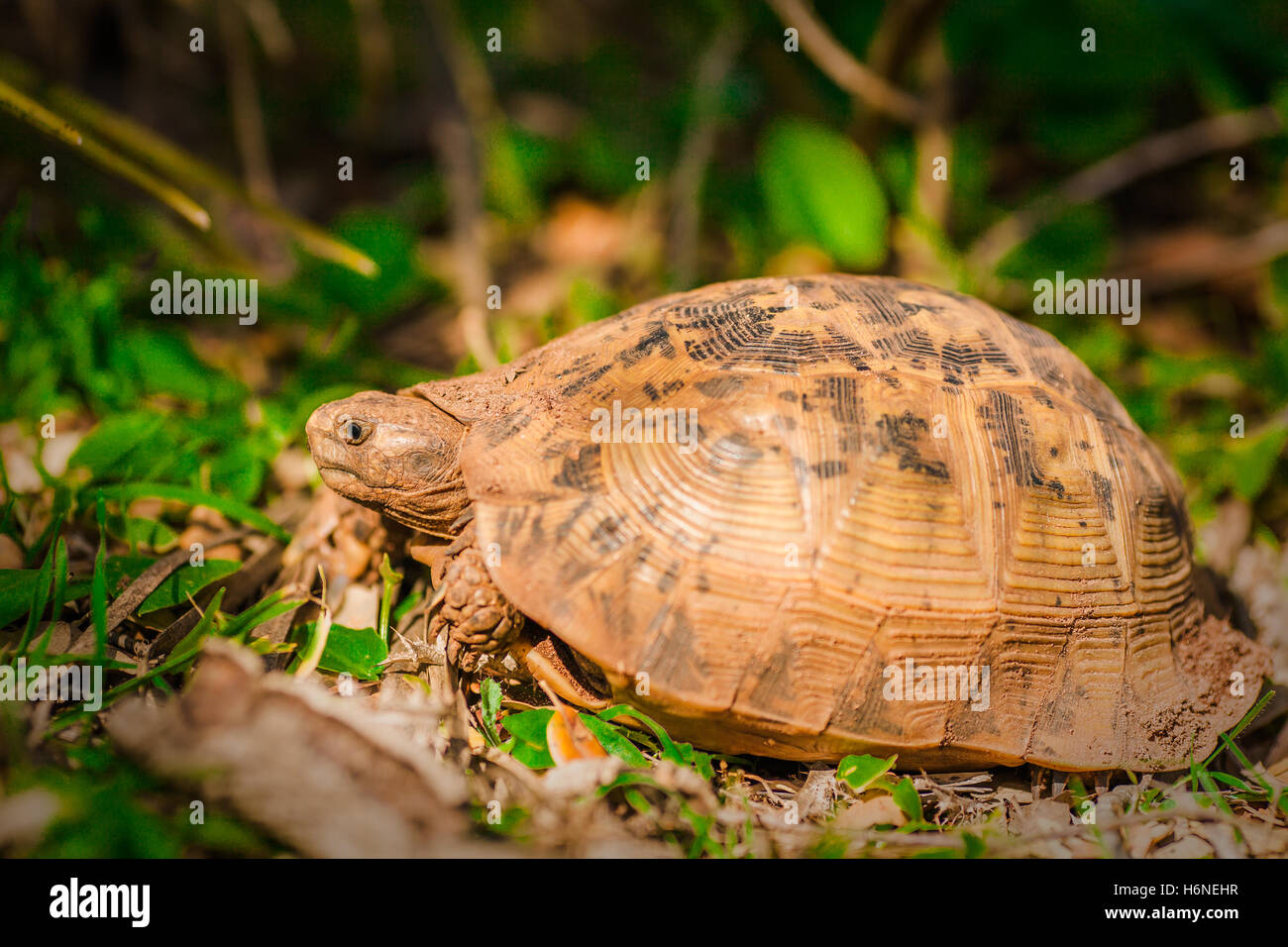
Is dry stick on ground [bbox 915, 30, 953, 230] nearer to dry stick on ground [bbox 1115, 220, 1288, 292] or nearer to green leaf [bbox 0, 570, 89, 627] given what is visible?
dry stick on ground [bbox 1115, 220, 1288, 292]

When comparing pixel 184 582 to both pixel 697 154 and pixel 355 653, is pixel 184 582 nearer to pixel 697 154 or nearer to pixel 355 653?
pixel 355 653

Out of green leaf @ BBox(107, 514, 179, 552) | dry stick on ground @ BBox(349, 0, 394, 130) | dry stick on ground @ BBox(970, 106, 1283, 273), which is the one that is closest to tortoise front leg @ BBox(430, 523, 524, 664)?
green leaf @ BBox(107, 514, 179, 552)

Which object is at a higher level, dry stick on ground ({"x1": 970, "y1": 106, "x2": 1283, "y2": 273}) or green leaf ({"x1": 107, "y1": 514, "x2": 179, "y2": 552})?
dry stick on ground ({"x1": 970, "y1": 106, "x2": 1283, "y2": 273})

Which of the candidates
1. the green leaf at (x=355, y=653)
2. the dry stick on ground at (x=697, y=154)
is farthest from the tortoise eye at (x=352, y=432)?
the dry stick on ground at (x=697, y=154)

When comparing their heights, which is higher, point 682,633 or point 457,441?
point 457,441
